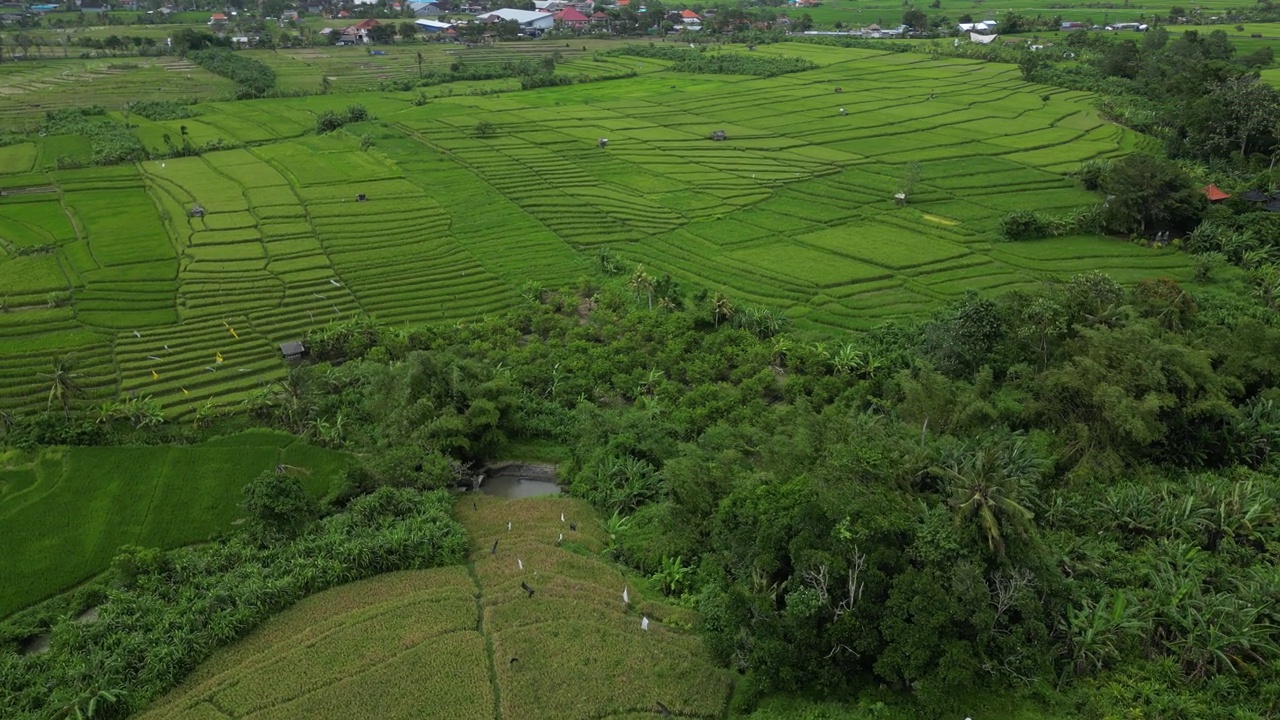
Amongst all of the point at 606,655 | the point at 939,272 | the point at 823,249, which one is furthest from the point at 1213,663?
the point at 823,249

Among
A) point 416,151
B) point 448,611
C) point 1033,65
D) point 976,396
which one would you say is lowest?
point 448,611

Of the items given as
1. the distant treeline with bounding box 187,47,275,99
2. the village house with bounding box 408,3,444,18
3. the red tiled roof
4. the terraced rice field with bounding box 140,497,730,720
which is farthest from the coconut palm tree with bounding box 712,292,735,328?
the village house with bounding box 408,3,444,18

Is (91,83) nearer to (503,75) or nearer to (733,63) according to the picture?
(503,75)

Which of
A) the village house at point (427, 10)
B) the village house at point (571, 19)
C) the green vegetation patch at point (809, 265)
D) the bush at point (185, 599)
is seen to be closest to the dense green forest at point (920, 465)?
the bush at point (185, 599)

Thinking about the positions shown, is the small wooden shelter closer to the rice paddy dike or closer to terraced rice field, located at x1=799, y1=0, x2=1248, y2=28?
the rice paddy dike

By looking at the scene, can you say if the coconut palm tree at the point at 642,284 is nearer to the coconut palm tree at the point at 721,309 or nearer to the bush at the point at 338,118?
the coconut palm tree at the point at 721,309

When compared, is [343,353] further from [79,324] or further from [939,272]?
[939,272]
